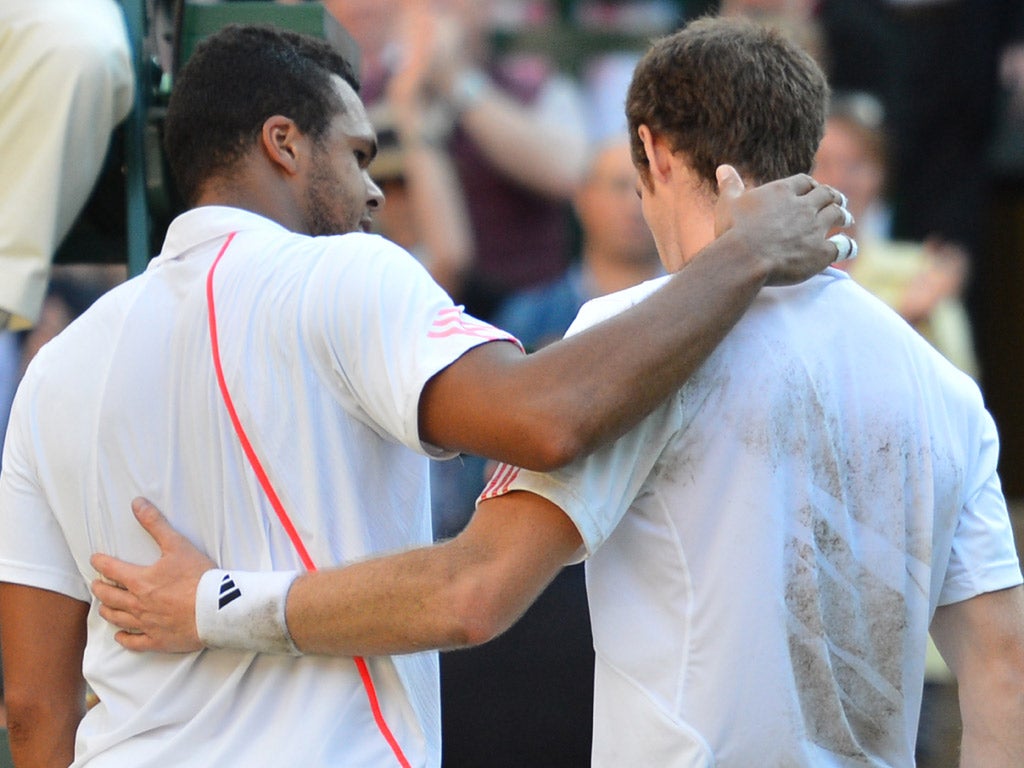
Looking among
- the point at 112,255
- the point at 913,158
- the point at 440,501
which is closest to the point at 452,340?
the point at 112,255

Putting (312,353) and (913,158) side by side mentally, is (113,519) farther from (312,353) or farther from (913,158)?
(913,158)

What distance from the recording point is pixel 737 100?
1.87 m

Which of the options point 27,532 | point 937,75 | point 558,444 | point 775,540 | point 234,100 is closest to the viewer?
point 558,444

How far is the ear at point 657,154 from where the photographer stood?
1.94m

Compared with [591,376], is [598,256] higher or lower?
lower

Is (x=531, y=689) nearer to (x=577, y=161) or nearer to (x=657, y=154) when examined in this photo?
(x=577, y=161)

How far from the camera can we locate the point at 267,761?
72.6 inches

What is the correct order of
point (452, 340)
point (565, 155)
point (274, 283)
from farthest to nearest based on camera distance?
point (565, 155), point (274, 283), point (452, 340)

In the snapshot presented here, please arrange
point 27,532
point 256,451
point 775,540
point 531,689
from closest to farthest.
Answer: point 775,540 → point 256,451 → point 27,532 → point 531,689

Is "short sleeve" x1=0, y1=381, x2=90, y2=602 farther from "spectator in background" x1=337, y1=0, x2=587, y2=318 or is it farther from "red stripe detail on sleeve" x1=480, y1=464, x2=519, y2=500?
"spectator in background" x1=337, y1=0, x2=587, y2=318

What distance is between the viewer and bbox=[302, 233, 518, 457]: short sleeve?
5.85 ft

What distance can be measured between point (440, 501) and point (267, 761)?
2.85 meters

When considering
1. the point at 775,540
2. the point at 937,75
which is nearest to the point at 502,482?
the point at 775,540

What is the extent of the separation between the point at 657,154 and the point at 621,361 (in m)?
0.38
